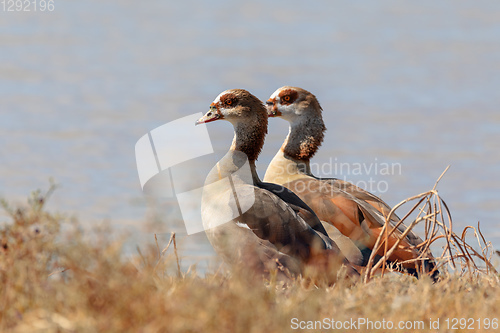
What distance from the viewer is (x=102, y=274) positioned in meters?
3.27

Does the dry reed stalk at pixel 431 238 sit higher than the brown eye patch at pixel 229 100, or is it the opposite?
the brown eye patch at pixel 229 100

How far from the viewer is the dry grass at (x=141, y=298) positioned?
3.07 m

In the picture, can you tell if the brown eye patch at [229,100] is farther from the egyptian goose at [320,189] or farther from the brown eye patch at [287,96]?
the brown eye patch at [287,96]

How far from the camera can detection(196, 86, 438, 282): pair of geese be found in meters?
5.62

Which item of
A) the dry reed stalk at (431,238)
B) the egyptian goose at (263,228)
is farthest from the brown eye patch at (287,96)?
the dry reed stalk at (431,238)

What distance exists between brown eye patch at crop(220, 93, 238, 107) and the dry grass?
265 cm

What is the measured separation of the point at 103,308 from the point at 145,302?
202mm

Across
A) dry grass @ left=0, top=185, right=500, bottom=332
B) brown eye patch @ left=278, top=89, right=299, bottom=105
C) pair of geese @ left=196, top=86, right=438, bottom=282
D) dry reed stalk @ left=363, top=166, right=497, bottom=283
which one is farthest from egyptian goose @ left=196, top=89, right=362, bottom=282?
brown eye patch @ left=278, top=89, right=299, bottom=105

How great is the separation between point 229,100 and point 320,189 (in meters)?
1.24

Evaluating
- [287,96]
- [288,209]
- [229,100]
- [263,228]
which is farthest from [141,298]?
[287,96]

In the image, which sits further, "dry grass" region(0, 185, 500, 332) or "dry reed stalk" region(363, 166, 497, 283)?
"dry reed stalk" region(363, 166, 497, 283)

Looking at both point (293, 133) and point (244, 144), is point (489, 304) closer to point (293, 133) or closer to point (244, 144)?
point (244, 144)

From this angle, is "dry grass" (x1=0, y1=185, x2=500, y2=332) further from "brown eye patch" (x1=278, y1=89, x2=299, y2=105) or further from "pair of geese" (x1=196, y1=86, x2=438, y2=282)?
"brown eye patch" (x1=278, y1=89, x2=299, y2=105)

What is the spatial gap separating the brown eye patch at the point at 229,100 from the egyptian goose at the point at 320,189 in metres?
1.09
